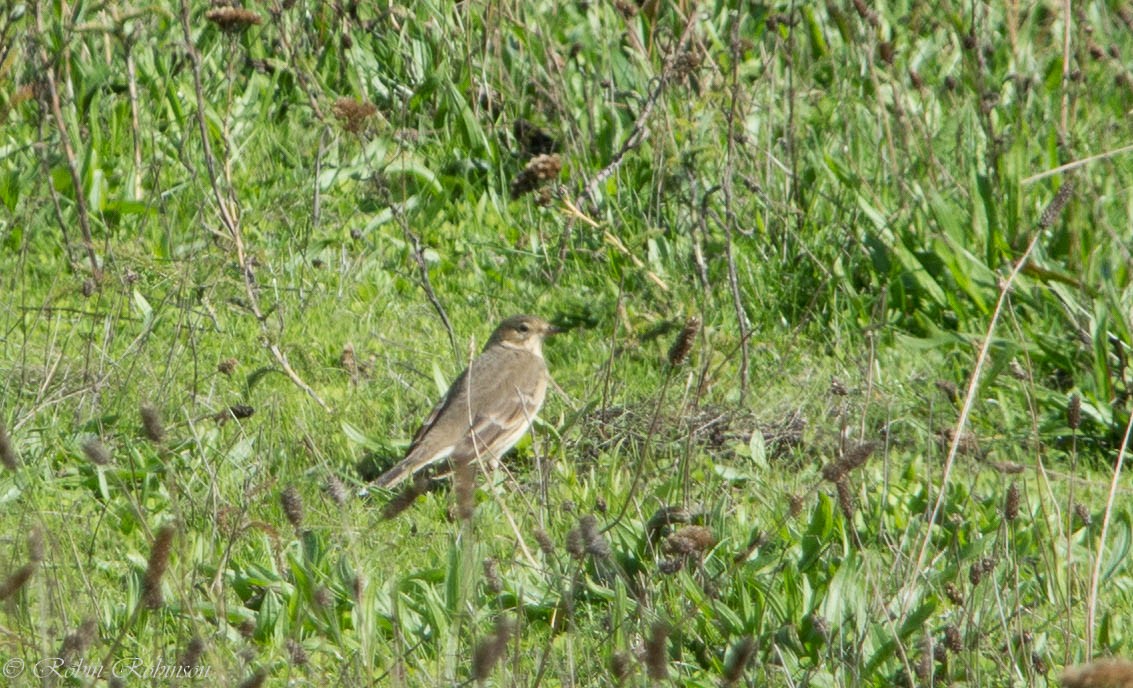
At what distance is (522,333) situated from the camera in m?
6.50

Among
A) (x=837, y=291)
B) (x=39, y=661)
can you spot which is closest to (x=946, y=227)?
(x=837, y=291)

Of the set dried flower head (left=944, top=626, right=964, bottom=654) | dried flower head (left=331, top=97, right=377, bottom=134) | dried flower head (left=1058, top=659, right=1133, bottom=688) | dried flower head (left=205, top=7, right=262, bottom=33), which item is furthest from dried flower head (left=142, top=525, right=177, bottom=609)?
dried flower head (left=205, top=7, right=262, bottom=33)

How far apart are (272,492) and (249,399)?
812 mm

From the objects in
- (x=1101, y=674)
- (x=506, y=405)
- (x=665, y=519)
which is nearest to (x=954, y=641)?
(x=665, y=519)

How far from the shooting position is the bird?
5578mm

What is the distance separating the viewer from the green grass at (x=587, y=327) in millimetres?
4066

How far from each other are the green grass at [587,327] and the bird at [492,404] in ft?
0.45

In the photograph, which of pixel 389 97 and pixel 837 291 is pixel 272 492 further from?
→ pixel 389 97

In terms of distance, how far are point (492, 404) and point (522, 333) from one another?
0.49m

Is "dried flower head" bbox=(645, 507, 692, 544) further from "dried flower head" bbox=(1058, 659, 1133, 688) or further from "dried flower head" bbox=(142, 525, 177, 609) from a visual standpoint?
"dried flower head" bbox=(1058, 659, 1133, 688)

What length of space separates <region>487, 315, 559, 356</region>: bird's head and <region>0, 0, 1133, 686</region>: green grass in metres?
0.22

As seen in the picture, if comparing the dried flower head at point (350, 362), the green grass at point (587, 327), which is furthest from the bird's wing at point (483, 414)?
the dried flower head at point (350, 362)

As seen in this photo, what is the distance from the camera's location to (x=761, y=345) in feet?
21.2

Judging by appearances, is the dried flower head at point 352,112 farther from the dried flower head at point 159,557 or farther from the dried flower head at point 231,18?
the dried flower head at point 159,557
